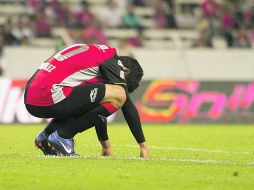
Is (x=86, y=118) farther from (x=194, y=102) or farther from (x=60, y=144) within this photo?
(x=194, y=102)

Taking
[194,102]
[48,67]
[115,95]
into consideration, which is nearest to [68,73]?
[48,67]

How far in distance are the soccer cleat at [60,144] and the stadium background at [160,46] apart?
32.3ft

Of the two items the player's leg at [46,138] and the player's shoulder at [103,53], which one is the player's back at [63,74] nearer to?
the player's shoulder at [103,53]

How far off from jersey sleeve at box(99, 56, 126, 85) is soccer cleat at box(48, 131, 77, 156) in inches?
35.5

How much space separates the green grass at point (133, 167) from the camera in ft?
26.6

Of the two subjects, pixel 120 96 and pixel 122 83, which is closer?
pixel 120 96

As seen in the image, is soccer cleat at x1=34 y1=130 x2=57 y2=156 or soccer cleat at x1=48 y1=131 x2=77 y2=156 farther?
soccer cleat at x1=34 y1=130 x2=57 y2=156

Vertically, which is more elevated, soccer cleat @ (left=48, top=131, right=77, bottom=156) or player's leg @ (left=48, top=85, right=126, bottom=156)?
player's leg @ (left=48, top=85, right=126, bottom=156)

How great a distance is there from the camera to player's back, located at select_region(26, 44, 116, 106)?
1002 centimetres

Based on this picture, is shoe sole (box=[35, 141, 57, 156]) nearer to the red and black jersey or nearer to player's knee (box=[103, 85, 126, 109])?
the red and black jersey

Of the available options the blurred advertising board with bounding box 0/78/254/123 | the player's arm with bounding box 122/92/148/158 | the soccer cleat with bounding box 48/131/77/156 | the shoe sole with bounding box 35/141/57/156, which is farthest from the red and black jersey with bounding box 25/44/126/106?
the blurred advertising board with bounding box 0/78/254/123

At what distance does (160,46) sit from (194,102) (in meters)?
4.04

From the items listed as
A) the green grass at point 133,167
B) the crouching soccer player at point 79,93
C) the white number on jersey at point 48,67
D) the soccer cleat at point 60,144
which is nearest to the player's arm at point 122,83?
the crouching soccer player at point 79,93

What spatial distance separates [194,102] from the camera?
70.5ft
